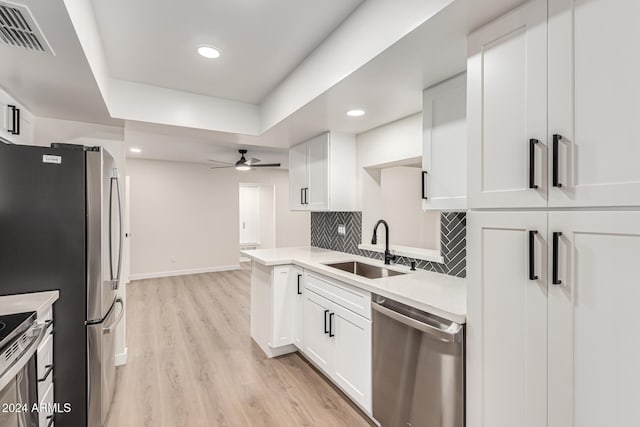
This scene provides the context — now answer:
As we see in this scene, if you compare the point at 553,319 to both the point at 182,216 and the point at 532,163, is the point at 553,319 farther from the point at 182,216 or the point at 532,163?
the point at 182,216

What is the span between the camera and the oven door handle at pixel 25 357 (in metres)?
1.17

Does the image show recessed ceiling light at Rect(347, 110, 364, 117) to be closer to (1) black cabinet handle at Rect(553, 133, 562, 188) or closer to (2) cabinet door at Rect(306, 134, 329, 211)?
(2) cabinet door at Rect(306, 134, 329, 211)

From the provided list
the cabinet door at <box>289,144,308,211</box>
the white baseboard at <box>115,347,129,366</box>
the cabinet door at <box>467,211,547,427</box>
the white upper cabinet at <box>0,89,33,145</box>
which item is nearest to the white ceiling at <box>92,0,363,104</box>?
the white upper cabinet at <box>0,89,33,145</box>

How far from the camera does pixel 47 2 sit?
1.24 m

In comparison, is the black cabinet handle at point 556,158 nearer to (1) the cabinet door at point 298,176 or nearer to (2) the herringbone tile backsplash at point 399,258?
(2) the herringbone tile backsplash at point 399,258

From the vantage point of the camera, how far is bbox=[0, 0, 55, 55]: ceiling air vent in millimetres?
1290

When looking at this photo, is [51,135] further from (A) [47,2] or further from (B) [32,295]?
(A) [47,2]

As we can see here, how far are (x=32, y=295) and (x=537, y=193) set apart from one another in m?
2.57

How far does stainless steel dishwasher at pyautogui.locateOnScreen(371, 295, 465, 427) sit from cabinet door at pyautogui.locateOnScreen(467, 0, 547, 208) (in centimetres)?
65

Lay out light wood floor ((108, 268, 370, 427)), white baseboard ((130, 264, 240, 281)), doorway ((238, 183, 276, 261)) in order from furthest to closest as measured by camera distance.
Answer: doorway ((238, 183, 276, 261)), white baseboard ((130, 264, 240, 281)), light wood floor ((108, 268, 370, 427))

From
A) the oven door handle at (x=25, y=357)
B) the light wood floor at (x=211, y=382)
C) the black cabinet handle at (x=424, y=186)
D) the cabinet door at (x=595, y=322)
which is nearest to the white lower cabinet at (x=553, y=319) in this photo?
the cabinet door at (x=595, y=322)

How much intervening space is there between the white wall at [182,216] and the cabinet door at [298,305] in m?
4.59

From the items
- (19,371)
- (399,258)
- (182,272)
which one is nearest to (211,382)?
(19,371)

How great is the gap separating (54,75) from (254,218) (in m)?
7.26
